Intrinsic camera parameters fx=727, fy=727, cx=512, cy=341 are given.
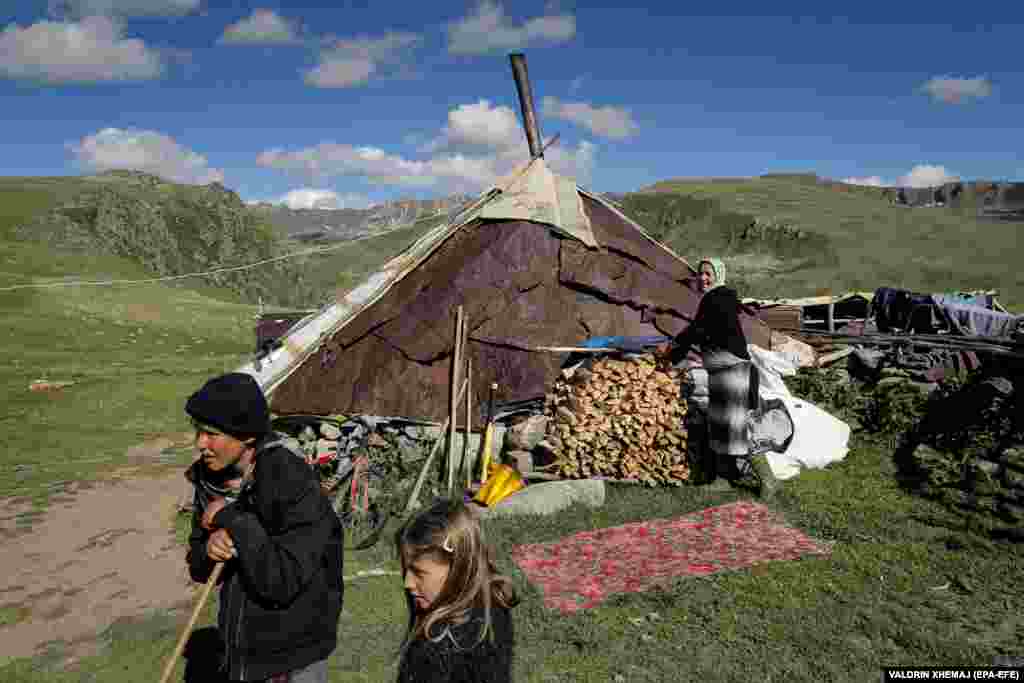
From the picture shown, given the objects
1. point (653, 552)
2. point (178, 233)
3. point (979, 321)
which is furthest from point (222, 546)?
point (178, 233)

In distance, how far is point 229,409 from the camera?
8.43 feet

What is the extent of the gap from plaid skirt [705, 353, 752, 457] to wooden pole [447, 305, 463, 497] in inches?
108

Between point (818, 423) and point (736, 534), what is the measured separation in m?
2.80

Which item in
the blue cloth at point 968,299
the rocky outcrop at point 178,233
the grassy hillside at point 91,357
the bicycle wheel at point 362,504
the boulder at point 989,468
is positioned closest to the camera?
the boulder at point 989,468

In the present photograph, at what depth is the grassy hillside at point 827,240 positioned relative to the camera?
144 ft

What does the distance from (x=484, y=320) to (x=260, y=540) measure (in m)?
6.46

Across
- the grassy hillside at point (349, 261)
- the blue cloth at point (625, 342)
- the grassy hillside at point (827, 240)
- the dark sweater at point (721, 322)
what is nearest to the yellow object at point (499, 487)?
the blue cloth at point (625, 342)

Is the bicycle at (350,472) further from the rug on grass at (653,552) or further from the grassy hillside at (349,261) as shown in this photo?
the grassy hillside at (349,261)

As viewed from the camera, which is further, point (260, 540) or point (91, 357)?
point (91, 357)

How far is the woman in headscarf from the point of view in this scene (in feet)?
23.5

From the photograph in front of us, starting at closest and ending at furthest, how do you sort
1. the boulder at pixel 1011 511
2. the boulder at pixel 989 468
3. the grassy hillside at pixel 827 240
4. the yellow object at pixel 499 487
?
1. the boulder at pixel 1011 511
2. the boulder at pixel 989 468
3. the yellow object at pixel 499 487
4. the grassy hillside at pixel 827 240

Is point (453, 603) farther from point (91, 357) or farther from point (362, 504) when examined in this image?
point (91, 357)

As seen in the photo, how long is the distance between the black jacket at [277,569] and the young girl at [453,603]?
1.10 ft

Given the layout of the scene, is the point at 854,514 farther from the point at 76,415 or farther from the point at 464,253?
the point at 76,415
